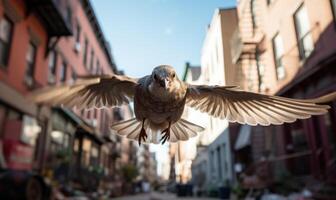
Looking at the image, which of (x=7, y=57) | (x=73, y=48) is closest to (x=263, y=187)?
(x=7, y=57)

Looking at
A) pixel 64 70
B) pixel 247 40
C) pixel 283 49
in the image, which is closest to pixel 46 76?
pixel 64 70

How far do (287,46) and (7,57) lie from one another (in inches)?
405

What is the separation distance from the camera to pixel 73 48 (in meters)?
17.7

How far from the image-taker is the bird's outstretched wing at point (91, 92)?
1.82 m

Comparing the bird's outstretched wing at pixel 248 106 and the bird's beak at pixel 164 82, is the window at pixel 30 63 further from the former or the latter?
the bird's beak at pixel 164 82

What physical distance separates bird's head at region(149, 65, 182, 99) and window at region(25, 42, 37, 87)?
12011 millimetres

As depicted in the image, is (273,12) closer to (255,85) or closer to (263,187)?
(255,85)

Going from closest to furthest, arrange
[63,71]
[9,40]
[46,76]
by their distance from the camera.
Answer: [9,40]
[46,76]
[63,71]

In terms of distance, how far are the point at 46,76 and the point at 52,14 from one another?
258cm

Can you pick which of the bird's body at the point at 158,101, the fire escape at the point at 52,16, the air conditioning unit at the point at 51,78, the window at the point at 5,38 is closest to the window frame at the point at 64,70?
the air conditioning unit at the point at 51,78

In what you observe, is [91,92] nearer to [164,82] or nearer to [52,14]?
[164,82]

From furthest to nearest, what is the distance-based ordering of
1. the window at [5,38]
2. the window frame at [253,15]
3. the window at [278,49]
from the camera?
the window at [5,38]
the window at [278,49]
the window frame at [253,15]

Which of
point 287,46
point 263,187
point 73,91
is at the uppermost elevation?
point 287,46

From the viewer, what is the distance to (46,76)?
14.1 meters
